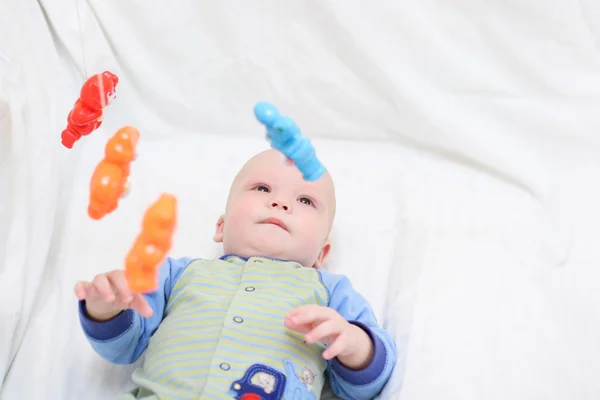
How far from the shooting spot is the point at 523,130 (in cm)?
152

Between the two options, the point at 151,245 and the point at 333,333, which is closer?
the point at 151,245

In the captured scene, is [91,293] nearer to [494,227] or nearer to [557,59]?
[494,227]

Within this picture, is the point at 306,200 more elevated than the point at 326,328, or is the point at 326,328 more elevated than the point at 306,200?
the point at 306,200

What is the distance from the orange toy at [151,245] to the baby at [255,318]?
8 cm

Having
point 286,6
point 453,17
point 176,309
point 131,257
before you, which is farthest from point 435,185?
point 131,257

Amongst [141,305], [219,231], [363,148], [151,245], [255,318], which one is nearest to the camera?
[151,245]

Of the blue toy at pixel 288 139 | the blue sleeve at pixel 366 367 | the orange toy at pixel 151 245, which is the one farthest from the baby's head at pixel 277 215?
the orange toy at pixel 151 245

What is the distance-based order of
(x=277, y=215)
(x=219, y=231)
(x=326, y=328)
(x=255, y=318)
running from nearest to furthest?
(x=326, y=328) → (x=255, y=318) → (x=277, y=215) → (x=219, y=231)

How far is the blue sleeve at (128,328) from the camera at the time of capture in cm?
102

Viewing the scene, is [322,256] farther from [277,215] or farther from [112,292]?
[112,292]

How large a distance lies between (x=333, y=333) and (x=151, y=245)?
1.09ft

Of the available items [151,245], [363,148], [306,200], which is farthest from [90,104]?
[363,148]

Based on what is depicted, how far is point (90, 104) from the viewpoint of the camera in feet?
3.13

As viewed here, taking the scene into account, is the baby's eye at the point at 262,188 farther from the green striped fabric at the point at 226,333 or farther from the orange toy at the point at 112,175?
the orange toy at the point at 112,175
